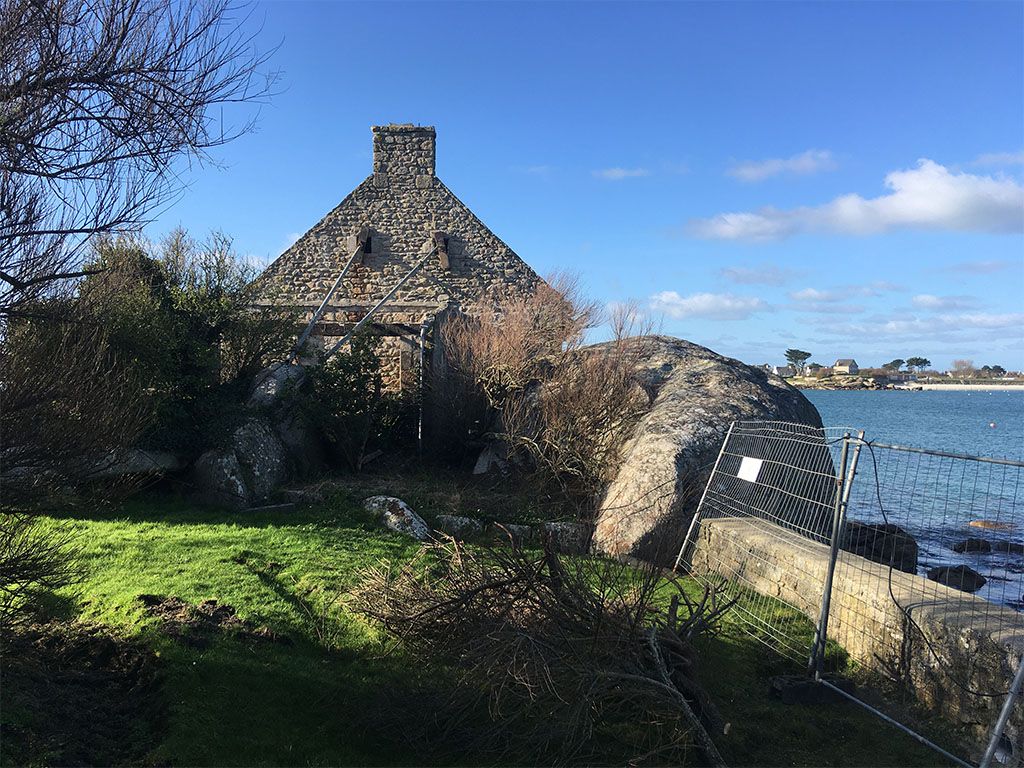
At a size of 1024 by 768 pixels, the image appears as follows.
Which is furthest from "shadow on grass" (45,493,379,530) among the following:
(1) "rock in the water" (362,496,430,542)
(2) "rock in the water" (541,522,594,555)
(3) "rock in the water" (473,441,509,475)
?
(3) "rock in the water" (473,441,509,475)

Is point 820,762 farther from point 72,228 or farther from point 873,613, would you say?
point 72,228

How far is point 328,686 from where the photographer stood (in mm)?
5840

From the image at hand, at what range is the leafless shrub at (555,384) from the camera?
40.1 ft

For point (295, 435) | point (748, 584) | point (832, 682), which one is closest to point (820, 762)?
point (832, 682)

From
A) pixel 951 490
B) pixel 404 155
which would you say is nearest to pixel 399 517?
pixel 404 155

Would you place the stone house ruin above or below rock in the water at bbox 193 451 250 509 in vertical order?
above

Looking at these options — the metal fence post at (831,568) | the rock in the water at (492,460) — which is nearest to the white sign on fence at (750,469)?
the metal fence post at (831,568)

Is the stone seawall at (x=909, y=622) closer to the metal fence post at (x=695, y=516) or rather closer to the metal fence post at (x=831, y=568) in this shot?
the metal fence post at (x=831, y=568)

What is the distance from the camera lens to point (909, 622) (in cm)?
582

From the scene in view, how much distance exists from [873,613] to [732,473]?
343 centimetres

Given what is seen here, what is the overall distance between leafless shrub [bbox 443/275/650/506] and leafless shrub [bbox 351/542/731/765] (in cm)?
618

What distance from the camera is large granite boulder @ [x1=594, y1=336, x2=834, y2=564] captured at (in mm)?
9664

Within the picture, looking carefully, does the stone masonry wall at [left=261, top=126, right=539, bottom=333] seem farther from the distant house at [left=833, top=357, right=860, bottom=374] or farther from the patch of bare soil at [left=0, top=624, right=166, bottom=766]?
the distant house at [left=833, top=357, right=860, bottom=374]

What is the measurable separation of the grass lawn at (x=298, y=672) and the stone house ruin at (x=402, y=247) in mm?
13386
